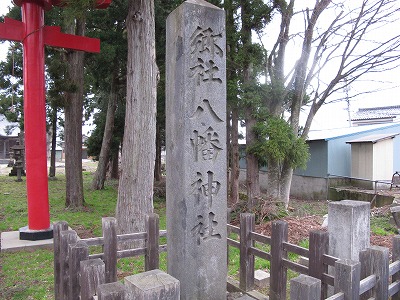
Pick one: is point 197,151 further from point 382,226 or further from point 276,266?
point 382,226

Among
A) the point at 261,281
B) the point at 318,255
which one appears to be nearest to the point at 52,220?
the point at 261,281

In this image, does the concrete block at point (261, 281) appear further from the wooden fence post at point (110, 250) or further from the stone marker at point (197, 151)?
the wooden fence post at point (110, 250)

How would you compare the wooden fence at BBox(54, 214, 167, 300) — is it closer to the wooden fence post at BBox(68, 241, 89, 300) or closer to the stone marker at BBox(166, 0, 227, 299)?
the wooden fence post at BBox(68, 241, 89, 300)

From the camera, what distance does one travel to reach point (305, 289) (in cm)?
252

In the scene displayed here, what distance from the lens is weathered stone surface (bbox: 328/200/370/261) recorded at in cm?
427

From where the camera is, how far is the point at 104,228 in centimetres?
419

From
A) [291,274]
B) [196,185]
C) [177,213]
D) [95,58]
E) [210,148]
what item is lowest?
[291,274]

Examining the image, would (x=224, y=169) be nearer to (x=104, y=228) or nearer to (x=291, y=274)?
(x=104, y=228)

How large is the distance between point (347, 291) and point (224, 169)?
160cm

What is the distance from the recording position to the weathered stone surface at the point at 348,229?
168 inches

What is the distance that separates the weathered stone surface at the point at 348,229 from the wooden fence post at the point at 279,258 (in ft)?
2.36

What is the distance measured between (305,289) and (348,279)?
0.58 metres

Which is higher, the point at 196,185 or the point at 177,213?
the point at 196,185

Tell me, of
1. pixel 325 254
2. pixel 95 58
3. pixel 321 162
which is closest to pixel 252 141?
pixel 325 254
